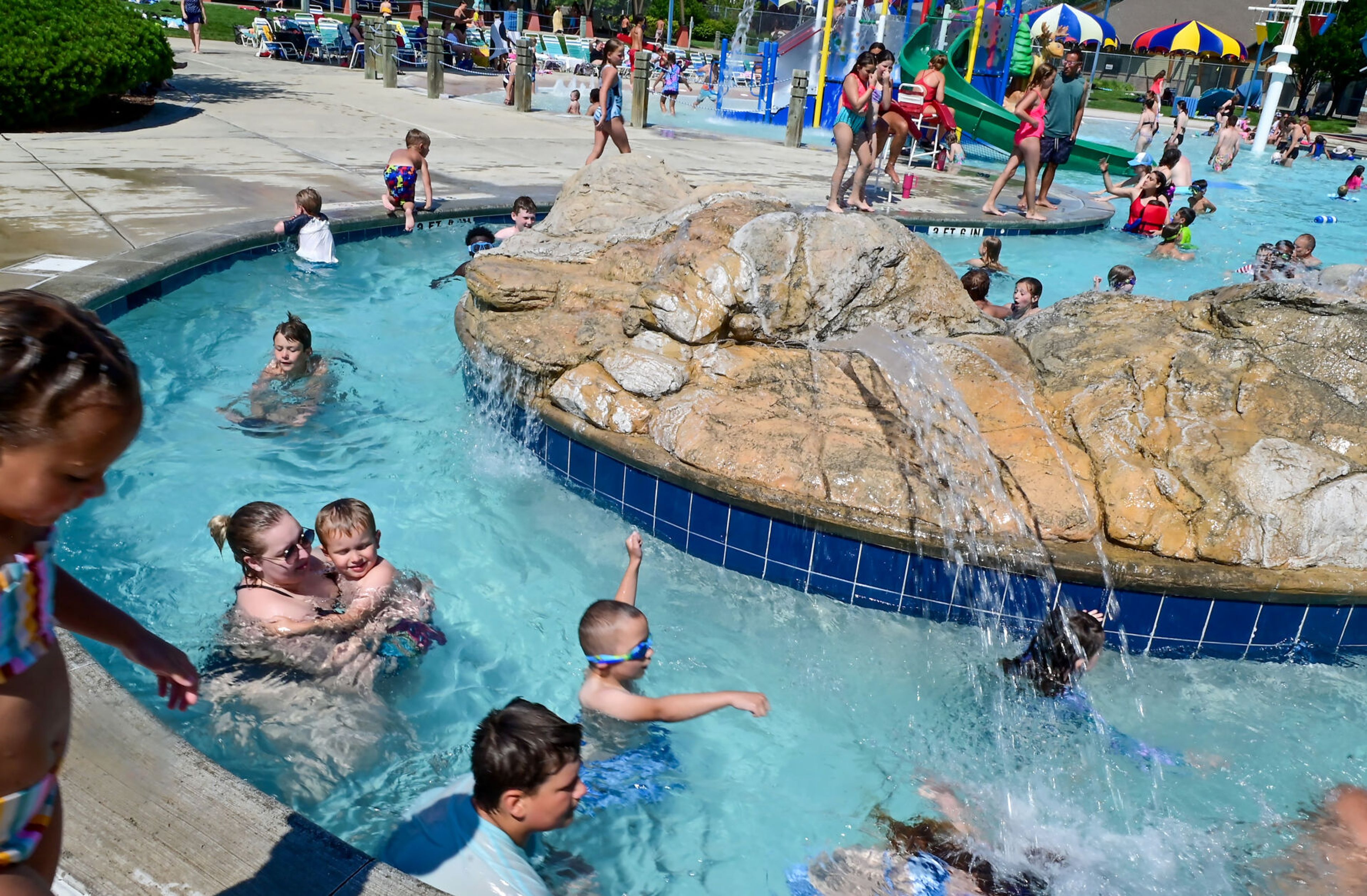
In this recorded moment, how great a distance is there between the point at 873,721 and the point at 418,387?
4.16 meters

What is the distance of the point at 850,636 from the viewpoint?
452 cm

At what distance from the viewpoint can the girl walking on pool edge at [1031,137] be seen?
12039 millimetres

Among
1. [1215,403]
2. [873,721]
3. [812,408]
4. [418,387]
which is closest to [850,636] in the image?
[873,721]

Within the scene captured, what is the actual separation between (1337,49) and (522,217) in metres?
39.7

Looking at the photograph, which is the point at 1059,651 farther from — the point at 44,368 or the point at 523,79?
the point at 523,79

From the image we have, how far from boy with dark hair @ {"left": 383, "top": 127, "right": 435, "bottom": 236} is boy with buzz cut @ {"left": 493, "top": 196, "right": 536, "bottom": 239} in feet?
3.95

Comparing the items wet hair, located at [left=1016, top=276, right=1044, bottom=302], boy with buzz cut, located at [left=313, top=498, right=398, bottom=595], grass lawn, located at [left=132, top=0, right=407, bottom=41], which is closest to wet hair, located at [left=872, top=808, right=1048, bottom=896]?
boy with buzz cut, located at [left=313, top=498, right=398, bottom=595]

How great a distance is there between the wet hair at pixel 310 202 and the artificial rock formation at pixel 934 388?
305cm

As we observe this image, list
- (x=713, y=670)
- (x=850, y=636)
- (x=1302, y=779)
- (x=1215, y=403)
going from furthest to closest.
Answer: (x=1215, y=403) < (x=850, y=636) < (x=713, y=670) < (x=1302, y=779)

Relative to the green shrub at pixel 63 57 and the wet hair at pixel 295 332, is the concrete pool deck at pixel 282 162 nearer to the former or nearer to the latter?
the green shrub at pixel 63 57

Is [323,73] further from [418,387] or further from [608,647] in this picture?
[608,647]

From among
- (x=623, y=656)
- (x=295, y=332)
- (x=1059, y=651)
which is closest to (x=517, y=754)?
(x=623, y=656)

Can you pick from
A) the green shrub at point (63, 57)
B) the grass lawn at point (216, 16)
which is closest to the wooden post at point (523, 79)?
the green shrub at point (63, 57)

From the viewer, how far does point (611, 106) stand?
1191cm
